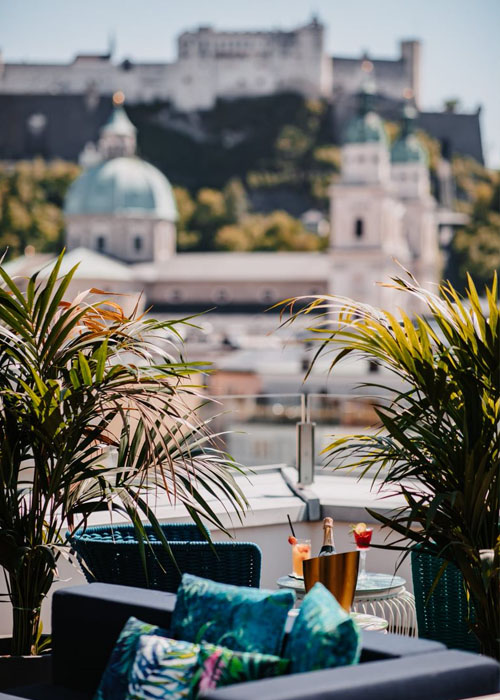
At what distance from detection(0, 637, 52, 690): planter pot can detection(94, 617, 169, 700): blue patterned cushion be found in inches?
26.2

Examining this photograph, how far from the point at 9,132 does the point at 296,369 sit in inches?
1221

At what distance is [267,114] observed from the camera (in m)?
A: 75.3

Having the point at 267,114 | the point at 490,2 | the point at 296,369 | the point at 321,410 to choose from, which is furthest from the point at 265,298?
the point at 490,2

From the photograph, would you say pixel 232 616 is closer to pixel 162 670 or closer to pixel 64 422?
pixel 162 670

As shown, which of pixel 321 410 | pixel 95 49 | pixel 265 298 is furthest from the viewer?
pixel 95 49

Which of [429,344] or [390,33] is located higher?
[390,33]

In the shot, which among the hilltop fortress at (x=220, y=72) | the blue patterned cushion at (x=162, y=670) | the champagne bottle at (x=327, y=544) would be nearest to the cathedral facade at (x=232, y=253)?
the hilltop fortress at (x=220, y=72)

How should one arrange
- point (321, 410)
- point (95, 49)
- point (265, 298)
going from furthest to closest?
1. point (95, 49)
2. point (265, 298)
3. point (321, 410)

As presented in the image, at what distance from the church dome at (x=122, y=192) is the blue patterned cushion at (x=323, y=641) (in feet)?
229

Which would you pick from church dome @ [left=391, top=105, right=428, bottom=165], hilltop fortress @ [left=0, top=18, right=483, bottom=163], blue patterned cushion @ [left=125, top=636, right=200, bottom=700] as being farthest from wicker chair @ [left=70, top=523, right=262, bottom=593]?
hilltop fortress @ [left=0, top=18, right=483, bottom=163]

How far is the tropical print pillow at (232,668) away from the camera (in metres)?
2.35

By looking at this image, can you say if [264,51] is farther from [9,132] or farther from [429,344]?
[429,344]

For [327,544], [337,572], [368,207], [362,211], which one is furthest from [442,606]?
[362,211]

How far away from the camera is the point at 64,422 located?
3232 millimetres
